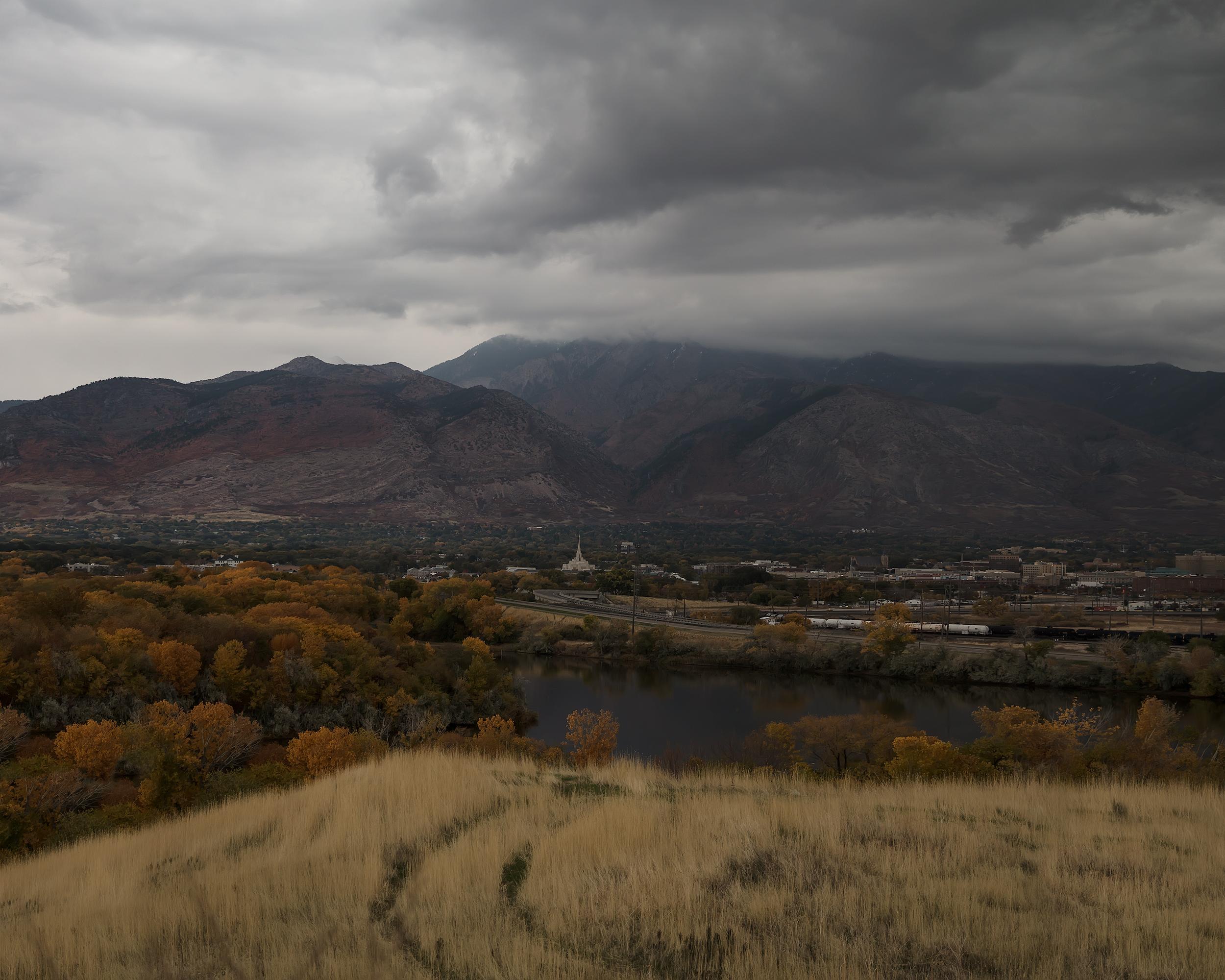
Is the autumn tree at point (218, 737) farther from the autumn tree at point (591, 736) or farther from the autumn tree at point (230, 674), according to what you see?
the autumn tree at point (591, 736)

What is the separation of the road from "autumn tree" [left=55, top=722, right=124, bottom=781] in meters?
45.9

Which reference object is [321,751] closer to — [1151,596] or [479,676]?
[479,676]

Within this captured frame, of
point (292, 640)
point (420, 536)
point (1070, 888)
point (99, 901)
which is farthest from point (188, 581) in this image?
point (420, 536)

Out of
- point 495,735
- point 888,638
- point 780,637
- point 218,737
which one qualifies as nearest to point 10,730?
point 218,737

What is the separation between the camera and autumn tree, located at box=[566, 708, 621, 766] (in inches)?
1161

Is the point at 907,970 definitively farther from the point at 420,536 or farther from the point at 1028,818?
the point at 420,536

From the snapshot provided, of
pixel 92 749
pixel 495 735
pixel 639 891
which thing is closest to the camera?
pixel 639 891

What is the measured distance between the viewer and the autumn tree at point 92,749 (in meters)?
23.0

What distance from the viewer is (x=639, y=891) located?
686cm

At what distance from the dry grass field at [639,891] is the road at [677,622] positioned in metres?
51.0

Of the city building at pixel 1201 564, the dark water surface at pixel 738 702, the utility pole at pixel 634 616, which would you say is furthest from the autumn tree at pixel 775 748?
the city building at pixel 1201 564

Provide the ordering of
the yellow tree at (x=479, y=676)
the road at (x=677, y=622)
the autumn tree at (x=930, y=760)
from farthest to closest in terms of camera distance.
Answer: the road at (x=677, y=622)
the yellow tree at (x=479, y=676)
the autumn tree at (x=930, y=760)

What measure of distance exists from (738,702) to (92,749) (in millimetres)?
32652

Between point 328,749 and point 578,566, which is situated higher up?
point 328,749
